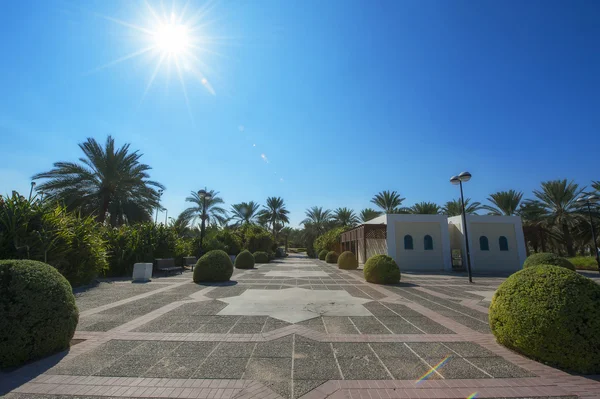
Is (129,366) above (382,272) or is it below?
below

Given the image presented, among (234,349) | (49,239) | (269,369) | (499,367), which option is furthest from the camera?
(49,239)

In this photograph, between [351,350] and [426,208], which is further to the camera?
[426,208]

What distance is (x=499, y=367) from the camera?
11.8 feet

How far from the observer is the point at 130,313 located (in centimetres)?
629

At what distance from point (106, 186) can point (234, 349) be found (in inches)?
844

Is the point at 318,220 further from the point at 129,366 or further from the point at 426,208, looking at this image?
the point at 129,366

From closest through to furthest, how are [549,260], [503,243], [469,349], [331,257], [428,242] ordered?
[469,349] < [549,260] < [428,242] < [503,243] < [331,257]

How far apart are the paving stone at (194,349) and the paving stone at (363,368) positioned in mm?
2013

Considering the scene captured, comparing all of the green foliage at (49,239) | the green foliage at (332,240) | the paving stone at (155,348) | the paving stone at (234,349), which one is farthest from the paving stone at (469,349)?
the green foliage at (332,240)

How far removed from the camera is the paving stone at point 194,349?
3948 mm

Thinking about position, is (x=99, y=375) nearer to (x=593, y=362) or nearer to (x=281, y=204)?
(x=593, y=362)

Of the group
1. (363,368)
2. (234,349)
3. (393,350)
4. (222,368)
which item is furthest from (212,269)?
(363,368)

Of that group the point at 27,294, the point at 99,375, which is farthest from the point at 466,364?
the point at 27,294

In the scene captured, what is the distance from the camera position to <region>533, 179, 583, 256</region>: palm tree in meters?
26.9
